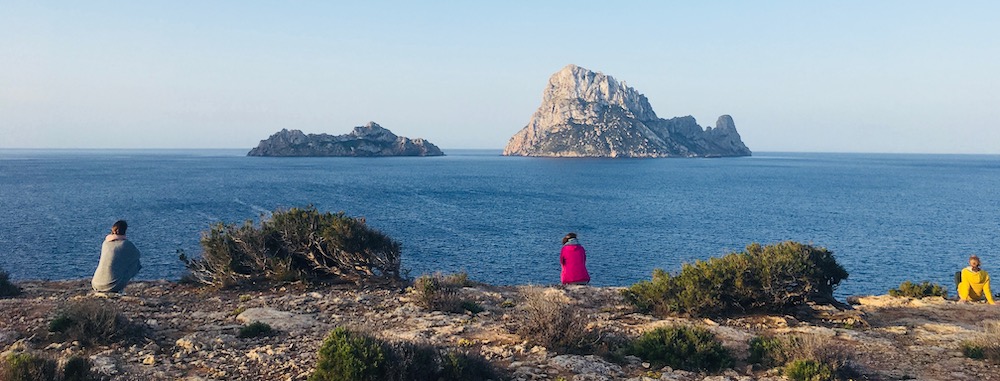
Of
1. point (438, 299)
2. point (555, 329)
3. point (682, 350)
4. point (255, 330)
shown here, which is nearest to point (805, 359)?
point (682, 350)

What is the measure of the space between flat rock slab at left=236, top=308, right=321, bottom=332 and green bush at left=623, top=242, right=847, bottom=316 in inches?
292

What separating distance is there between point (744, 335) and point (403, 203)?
68028mm

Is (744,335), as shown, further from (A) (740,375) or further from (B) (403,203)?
(B) (403,203)

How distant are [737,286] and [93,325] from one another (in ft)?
40.9

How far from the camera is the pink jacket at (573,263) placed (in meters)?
16.8

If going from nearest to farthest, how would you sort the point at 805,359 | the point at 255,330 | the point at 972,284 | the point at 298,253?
the point at 805,359, the point at 255,330, the point at 972,284, the point at 298,253

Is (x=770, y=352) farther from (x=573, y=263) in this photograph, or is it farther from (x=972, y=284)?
(x=972, y=284)

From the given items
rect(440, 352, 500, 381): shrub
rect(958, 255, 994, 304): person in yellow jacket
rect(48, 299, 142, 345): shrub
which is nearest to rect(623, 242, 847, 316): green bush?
rect(958, 255, 994, 304): person in yellow jacket

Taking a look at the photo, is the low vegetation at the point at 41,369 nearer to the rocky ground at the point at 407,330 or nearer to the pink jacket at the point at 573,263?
the rocky ground at the point at 407,330

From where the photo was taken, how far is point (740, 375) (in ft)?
30.3

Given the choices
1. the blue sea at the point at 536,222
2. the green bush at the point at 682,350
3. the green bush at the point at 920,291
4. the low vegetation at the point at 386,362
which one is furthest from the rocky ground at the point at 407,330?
the blue sea at the point at 536,222

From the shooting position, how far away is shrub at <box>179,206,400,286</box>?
16109mm

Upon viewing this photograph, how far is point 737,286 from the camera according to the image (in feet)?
43.8

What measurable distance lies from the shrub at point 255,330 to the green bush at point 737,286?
8.13 metres
